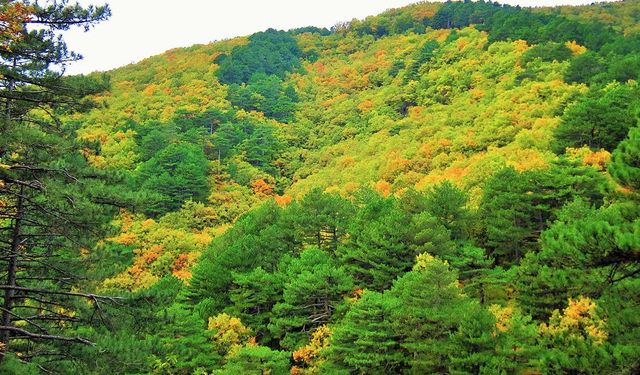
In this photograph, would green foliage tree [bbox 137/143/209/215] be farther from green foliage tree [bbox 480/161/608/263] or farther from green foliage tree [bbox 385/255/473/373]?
green foliage tree [bbox 385/255/473/373]

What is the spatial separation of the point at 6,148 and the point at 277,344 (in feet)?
64.8

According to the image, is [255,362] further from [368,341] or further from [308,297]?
[368,341]

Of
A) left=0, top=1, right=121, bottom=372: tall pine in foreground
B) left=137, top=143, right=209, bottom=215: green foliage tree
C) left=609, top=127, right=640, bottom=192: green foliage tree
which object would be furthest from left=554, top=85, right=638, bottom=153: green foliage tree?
left=137, top=143, right=209, bottom=215: green foliage tree

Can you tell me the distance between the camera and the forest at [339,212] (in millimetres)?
9734

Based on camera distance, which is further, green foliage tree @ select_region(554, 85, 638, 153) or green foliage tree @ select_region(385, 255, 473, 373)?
green foliage tree @ select_region(554, 85, 638, 153)

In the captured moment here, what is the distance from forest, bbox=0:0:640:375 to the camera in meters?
9.73

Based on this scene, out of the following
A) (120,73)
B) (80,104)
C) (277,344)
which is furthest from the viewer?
(120,73)

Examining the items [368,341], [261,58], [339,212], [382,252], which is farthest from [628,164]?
[261,58]

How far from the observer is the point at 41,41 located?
10.0 meters

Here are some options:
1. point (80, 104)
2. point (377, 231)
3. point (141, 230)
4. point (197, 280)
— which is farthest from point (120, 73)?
point (80, 104)

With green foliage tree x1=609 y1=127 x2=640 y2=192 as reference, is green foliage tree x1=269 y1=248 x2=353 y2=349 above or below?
below

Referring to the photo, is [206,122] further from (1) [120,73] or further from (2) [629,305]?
(2) [629,305]

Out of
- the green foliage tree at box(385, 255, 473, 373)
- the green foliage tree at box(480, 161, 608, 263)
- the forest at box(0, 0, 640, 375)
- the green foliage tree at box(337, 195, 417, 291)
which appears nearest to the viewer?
the forest at box(0, 0, 640, 375)

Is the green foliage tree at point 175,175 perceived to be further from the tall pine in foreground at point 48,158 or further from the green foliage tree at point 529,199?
the tall pine in foreground at point 48,158
